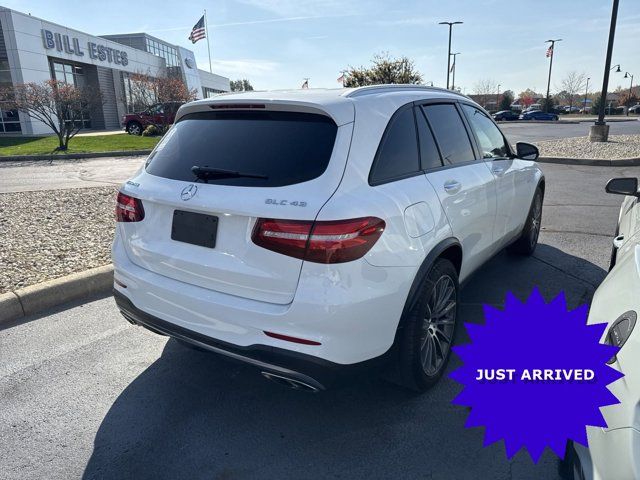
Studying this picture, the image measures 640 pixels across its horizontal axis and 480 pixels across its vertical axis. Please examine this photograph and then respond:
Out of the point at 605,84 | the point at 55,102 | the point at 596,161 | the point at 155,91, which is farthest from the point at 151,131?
the point at 596,161

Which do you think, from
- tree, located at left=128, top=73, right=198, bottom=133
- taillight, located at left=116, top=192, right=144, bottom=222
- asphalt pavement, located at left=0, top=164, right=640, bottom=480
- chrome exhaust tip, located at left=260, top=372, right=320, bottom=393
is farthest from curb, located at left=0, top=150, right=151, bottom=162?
chrome exhaust tip, located at left=260, top=372, right=320, bottom=393

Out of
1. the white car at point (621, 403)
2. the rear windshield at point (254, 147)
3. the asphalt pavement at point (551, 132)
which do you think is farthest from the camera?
the asphalt pavement at point (551, 132)

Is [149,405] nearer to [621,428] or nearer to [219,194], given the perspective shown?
[219,194]

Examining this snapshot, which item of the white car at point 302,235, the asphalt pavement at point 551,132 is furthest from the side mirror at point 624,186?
the asphalt pavement at point 551,132

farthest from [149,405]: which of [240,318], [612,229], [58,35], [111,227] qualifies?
[58,35]

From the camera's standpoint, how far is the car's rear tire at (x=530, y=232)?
17.0 ft

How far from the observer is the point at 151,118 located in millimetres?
26297

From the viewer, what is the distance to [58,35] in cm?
3047

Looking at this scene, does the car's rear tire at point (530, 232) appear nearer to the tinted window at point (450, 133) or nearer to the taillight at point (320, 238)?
the tinted window at point (450, 133)

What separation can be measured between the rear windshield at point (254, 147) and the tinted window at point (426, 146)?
2.58ft

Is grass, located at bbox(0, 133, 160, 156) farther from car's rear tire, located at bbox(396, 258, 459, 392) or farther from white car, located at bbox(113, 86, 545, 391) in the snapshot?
car's rear tire, located at bbox(396, 258, 459, 392)

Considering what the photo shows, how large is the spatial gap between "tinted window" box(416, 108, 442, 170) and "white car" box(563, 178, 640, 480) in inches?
51.7

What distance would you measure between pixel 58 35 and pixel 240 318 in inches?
1381

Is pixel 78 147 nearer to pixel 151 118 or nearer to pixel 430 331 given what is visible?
pixel 151 118
